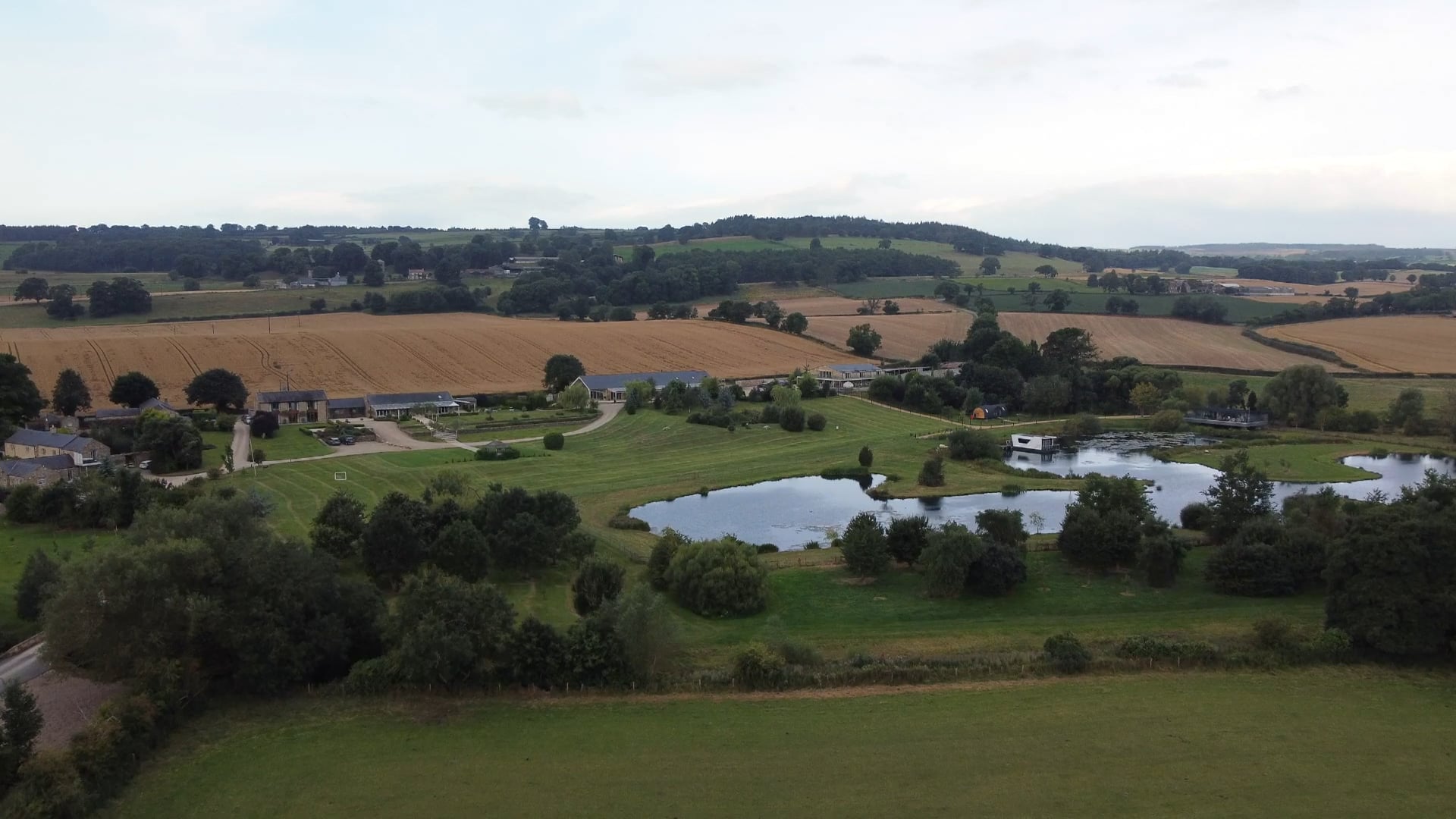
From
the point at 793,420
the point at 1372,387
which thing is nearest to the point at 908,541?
the point at 793,420

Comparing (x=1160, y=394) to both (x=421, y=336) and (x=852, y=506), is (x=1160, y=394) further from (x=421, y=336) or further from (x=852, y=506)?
(x=421, y=336)

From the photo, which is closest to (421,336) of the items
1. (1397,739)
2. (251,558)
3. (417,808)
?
(251,558)

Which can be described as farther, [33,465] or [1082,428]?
[1082,428]

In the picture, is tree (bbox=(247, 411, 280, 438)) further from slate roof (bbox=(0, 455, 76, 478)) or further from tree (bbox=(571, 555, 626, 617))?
tree (bbox=(571, 555, 626, 617))

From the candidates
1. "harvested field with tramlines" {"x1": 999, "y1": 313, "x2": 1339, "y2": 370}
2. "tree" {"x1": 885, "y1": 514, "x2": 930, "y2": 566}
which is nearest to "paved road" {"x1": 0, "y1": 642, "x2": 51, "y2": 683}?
"tree" {"x1": 885, "y1": 514, "x2": 930, "y2": 566}

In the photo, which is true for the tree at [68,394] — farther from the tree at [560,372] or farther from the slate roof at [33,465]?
the tree at [560,372]

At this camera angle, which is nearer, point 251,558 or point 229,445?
point 251,558

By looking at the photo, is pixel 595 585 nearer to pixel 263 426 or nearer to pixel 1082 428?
pixel 263 426

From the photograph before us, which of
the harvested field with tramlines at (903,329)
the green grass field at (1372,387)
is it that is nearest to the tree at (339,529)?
the green grass field at (1372,387)
